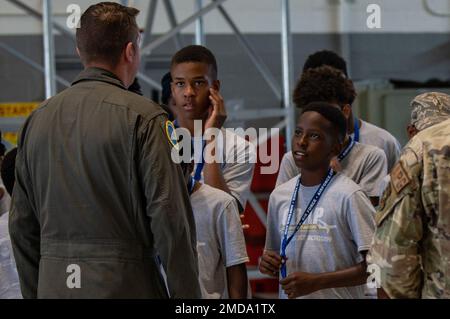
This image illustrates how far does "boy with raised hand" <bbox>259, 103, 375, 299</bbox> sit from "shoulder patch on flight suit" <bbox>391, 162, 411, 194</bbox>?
31.8 inches

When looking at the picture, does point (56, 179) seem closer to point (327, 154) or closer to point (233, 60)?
point (327, 154)

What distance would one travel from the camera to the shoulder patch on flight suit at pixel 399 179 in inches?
84.3

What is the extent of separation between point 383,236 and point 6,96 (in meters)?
6.34

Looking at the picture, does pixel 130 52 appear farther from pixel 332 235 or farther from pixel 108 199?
pixel 332 235

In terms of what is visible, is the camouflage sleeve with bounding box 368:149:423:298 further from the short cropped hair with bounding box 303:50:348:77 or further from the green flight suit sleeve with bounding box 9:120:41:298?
the short cropped hair with bounding box 303:50:348:77

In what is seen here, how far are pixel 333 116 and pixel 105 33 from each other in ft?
3.68

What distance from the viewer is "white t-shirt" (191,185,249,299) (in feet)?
10.0

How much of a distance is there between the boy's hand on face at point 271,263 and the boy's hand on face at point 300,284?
0.10 m

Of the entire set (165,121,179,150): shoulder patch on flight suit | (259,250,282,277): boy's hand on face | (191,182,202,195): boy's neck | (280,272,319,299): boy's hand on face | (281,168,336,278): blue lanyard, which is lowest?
(280,272,319,299): boy's hand on face

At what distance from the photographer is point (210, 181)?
3275 mm

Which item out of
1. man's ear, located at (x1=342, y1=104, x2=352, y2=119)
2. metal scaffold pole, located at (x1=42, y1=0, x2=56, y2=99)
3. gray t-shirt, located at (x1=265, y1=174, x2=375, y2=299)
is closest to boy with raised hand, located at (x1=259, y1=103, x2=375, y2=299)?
gray t-shirt, located at (x1=265, y1=174, x2=375, y2=299)

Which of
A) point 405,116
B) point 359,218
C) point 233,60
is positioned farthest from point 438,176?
point 233,60

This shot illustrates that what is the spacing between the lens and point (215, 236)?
308 centimetres

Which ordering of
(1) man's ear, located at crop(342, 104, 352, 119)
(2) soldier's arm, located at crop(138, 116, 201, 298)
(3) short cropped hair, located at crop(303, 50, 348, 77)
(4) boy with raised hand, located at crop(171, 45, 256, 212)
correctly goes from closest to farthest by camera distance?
1. (2) soldier's arm, located at crop(138, 116, 201, 298)
2. (4) boy with raised hand, located at crop(171, 45, 256, 212)
3. (1) man's ear, located at crop(342, 104, 352, 119)
4. (3) short cropped hair, located at crop(303, 50, 348, 77)
